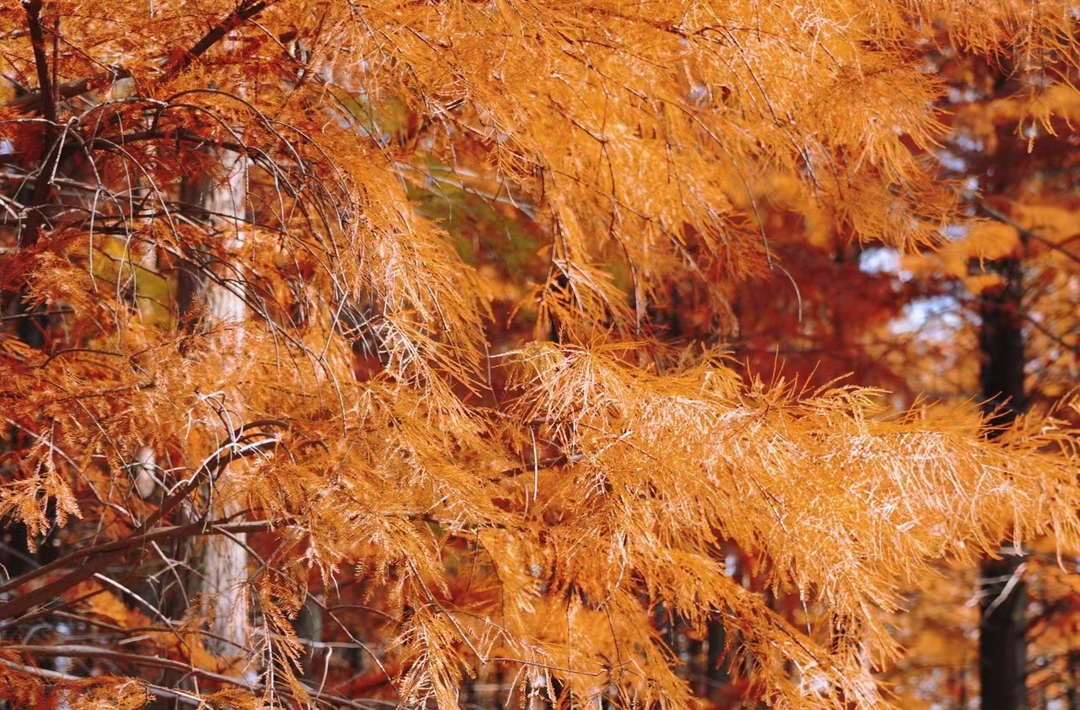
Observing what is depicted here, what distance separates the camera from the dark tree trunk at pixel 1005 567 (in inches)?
254

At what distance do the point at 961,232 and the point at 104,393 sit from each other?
4.54m

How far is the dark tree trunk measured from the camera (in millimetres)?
6449

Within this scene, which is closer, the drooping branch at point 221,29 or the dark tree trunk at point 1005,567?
the drooping branch at point 221,29

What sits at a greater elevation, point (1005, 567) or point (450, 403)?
point (450, 403)

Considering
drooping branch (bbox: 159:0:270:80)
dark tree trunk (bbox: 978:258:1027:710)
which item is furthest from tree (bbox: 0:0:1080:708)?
dark tree trunk (bbox: 978:258:1027:710)

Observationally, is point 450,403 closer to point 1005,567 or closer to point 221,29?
point 221,29

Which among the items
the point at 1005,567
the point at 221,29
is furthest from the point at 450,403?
the point at 1005,567

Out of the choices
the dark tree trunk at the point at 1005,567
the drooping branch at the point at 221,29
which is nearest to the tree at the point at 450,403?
the drooping branch at the point at 221,29

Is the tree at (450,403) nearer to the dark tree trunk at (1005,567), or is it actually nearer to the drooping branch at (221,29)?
the drooping branch at (221,29)

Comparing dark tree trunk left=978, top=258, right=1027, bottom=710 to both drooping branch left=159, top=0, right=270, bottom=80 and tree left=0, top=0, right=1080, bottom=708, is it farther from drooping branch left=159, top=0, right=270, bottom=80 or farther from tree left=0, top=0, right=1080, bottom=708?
drooping branch left=159, top=0, right=270, bottom=80

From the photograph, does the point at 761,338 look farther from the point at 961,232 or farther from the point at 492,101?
the point at 492,101

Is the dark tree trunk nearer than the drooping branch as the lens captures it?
No

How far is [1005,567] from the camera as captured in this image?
21.5ft

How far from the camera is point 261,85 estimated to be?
103 inches
